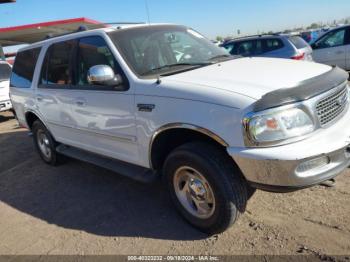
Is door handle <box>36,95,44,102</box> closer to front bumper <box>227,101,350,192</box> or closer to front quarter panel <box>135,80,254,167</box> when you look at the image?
front quarter panel <box>135,80,254,167</box>

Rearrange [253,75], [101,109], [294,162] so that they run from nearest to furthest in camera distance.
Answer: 1. [294,162]
2. [253,75]
3. [101,109]

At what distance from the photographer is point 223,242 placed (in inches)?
128

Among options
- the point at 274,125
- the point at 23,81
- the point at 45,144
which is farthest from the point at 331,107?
the point at 23,81

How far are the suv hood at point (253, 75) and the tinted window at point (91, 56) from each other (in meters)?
0.89

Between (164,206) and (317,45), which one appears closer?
(164,206)

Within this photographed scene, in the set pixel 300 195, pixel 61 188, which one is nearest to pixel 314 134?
pixel 300 195

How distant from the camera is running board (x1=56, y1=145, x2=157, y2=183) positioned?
3.80 m

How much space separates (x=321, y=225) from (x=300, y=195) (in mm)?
604

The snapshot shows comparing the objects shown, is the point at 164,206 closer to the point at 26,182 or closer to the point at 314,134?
the point at 314,134

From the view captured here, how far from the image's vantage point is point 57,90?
4844 mm

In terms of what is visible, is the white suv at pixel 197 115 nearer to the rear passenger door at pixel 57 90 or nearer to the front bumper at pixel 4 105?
the rear passenger door at pixel 57 90

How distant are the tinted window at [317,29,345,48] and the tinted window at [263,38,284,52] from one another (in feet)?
6.45

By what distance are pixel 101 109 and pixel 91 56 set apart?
71 cm

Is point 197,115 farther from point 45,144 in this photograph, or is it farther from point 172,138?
point 45,144
